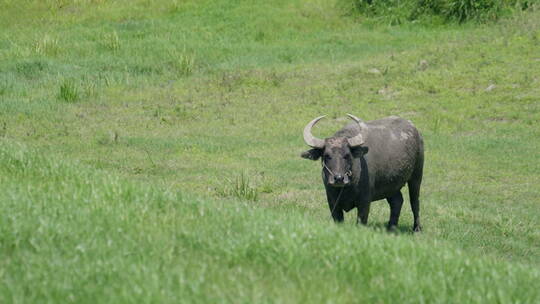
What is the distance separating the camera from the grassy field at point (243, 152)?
490cm

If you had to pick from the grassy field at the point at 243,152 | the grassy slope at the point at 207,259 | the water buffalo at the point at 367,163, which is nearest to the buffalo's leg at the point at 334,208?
the water buffalo at the point at 367,163

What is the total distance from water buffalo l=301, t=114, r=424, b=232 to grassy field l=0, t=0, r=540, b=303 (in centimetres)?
50

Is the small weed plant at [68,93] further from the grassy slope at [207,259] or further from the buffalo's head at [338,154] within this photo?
the grassy slope at [207,259]

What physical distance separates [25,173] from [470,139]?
11.0m

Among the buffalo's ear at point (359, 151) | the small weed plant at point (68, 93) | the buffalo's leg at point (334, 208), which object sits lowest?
the small weed plant at point (68, 93)

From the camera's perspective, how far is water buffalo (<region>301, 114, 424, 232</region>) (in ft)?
30.6

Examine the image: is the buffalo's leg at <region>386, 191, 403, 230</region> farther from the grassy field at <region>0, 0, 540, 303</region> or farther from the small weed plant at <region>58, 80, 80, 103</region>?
the small weed plant at <region>58, 80, 80, 103</region>

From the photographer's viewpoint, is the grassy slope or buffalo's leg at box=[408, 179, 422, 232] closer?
the grassy slope

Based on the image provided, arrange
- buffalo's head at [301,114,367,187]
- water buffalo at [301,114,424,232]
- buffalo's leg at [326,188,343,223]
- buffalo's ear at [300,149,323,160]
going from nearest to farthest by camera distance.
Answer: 1. buffalo's head at [301,114,367,187]
2. water buffalo at [301,114,424,232]
3. buffalo's leg at [326,188,343,223]
4. buffalo's ear at [300,149,323,160]

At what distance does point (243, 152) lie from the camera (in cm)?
1608

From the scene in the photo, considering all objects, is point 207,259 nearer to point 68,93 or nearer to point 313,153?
point 313,153

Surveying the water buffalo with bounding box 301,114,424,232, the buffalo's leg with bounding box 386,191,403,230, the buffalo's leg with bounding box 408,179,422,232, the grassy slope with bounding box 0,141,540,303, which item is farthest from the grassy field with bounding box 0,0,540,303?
the water buffalo with bounding box 301,114,424,232

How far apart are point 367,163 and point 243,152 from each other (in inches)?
252

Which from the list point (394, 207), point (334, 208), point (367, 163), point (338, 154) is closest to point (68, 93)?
point (394, 207)
